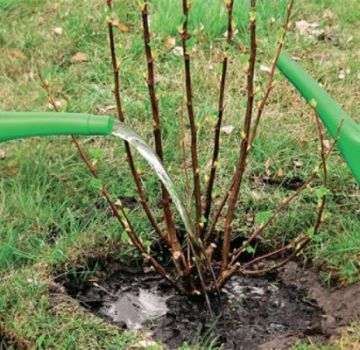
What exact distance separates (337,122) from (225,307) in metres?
0.78

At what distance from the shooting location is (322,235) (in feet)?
10.7

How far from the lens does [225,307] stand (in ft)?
10.1

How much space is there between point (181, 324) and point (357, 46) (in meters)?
2.29

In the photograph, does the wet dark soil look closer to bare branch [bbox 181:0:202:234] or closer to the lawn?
the lawn

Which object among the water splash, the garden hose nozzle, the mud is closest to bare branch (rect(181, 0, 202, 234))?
the water splash

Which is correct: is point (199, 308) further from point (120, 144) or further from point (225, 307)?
point (120, 144)

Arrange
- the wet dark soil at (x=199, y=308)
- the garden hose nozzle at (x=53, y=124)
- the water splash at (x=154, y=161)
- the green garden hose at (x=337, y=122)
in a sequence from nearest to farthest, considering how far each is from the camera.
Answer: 1. the garden hose nozzle at (x=53, y=124)
2. the water splash at (x=154, y=161)
3. the green garden hose at (x=337, y=122)
4. the wet dark soil at (x=199, y=308)

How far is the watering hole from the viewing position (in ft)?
9.54

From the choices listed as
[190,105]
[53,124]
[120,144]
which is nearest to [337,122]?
[190,105]

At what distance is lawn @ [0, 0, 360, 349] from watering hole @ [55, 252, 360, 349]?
0.25ft

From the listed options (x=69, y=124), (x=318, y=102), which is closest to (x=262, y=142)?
(x=318, y=102)

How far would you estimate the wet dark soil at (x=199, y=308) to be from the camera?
2.93 meters

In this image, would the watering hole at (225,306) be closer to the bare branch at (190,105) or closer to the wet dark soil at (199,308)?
the wet dark soil at (199,308)

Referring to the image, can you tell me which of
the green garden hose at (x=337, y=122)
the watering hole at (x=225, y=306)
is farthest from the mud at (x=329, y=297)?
the green garden hose at (x=337, y=122)
